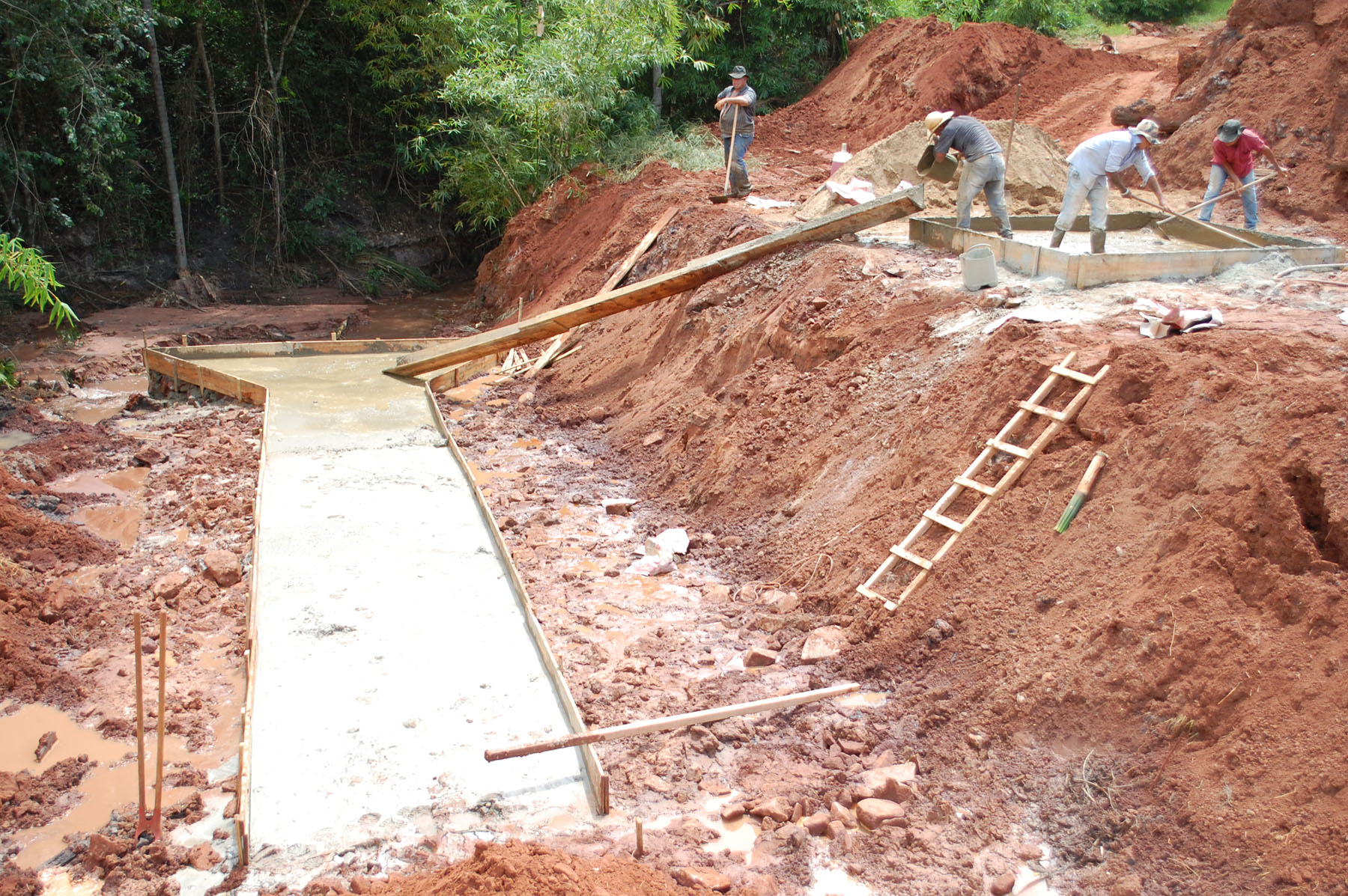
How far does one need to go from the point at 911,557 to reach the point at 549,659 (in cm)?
219

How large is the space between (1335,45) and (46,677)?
14.2 meters

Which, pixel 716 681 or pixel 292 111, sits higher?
pixel 292 111

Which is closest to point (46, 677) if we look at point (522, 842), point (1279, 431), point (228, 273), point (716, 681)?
point (522, 842)

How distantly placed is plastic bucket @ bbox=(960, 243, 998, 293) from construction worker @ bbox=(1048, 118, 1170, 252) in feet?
3.99

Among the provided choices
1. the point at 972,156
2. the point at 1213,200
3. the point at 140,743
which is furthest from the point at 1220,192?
the point at 140,743

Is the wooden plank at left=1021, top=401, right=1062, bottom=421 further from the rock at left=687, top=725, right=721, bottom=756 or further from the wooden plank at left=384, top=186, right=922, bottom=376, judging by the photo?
the wooden plank at left=384, top=186, right=922, bottom=376

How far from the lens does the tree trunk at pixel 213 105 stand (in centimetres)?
1627

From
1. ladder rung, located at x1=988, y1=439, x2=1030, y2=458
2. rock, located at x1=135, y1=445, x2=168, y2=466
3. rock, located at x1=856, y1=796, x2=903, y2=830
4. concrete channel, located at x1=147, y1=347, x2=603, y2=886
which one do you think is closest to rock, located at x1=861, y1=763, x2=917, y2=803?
rock, located at x1=856, y1=796, x2=903, y2=830

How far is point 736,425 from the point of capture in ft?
27.3

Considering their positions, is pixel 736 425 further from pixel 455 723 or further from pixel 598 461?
pixel 455 723

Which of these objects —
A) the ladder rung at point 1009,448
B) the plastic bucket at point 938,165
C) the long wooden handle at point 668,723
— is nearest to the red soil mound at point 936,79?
the plastic bucket at point 938,165

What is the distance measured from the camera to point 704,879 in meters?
4.07

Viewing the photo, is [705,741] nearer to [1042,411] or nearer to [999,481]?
[999,481]

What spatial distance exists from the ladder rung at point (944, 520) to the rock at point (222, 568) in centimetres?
467
